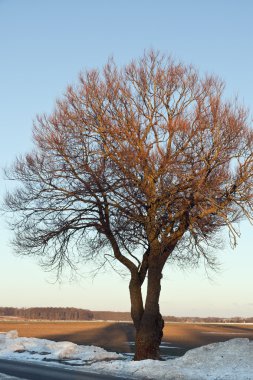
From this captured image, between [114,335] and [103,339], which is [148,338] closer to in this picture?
[103,339]

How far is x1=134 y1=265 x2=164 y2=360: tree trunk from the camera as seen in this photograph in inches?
898

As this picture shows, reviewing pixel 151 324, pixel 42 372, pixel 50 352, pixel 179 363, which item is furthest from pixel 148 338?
pixel 50 352

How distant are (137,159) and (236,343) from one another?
786cm

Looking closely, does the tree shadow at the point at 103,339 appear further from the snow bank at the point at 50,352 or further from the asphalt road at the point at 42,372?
the asphalt road at the point at 42,372

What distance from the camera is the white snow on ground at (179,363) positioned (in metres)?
18.0

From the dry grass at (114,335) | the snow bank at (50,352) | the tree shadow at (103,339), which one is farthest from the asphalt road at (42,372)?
the dry grass at (114,335)

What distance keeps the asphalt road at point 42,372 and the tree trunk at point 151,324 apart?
3840mm

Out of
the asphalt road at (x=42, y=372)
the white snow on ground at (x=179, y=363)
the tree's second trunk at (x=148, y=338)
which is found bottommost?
the asphalt road at (x=42, y=372)

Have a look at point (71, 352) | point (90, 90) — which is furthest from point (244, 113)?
point (71, 352)

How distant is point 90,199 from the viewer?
24.1 metres

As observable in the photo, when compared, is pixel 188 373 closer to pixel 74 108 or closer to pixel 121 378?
pixel 121 378

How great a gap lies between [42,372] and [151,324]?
5.90 m

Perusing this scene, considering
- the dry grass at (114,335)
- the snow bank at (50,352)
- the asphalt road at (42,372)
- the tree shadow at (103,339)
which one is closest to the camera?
the asphalt road at (42,372)

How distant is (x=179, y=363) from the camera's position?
19.9 meters
